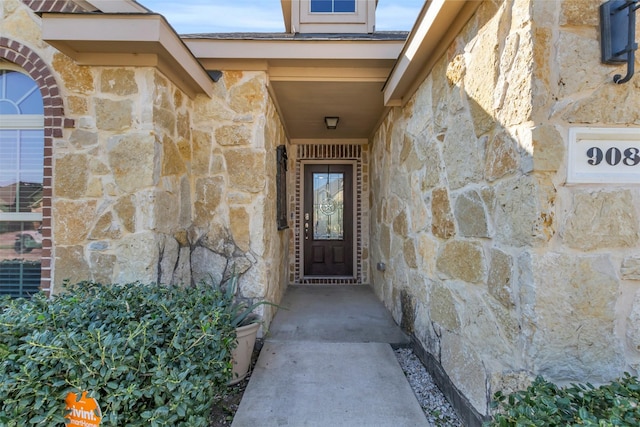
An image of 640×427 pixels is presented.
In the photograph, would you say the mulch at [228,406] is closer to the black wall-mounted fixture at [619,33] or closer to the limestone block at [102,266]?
the limestone block at [102,266]

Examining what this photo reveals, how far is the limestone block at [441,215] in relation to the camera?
82.1 inches

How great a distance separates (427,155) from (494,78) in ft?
2.96

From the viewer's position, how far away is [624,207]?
1.35m

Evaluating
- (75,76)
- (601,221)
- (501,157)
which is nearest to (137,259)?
(75,76)

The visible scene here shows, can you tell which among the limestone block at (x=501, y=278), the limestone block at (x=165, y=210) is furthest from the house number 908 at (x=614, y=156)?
the limestone block at (x=165, y=210)

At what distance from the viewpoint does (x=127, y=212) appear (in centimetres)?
240

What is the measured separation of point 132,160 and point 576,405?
9.07ft

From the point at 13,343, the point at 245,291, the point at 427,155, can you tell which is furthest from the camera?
the point at 245,291

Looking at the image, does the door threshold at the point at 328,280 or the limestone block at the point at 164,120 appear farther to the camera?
the door threshold at the point at 328,280

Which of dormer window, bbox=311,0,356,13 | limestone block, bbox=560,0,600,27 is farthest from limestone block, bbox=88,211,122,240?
dormer window, bbox=311,0,356,13

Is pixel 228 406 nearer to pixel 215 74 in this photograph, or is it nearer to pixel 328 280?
pixel 215 74

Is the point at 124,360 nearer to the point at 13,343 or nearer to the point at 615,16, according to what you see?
the point at 13,343

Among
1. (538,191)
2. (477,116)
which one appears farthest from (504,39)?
(538,191)

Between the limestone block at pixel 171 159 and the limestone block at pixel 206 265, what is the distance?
71 centimetres
